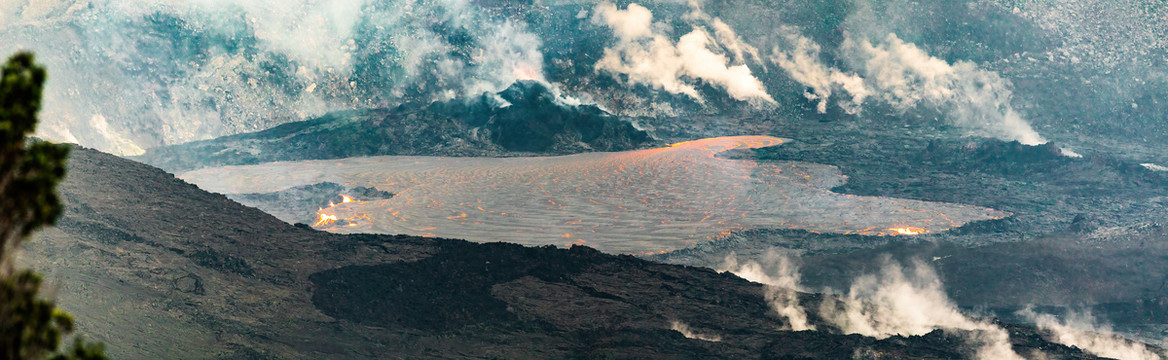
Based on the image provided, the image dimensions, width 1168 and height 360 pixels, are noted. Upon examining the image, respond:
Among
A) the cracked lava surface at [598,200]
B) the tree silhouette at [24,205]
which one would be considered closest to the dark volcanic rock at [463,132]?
the cracked lava surface at [598,200]

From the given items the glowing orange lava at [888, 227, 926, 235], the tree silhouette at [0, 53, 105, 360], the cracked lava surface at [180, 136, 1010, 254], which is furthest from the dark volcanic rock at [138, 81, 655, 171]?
the tree silhouette at [0, 53, 105, 360]

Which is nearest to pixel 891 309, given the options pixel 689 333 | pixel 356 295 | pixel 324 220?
pixel 689 333

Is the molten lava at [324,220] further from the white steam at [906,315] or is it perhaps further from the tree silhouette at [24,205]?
the tree silhouette at [24,205]

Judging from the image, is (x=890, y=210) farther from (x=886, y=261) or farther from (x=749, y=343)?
(x=749, y=343)

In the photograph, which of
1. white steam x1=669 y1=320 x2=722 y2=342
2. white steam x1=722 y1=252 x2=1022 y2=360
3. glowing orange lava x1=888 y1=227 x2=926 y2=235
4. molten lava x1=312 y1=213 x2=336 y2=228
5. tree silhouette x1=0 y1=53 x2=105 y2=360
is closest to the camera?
tree silhouette x1=0 y1=53 x2=105 y2=360

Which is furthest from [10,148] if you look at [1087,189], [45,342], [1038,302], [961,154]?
[961,154]

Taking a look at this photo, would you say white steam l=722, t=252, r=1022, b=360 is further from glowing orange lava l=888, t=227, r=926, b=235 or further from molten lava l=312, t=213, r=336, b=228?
molten lava l=312, t=213, r=336, b=228
